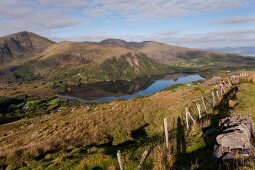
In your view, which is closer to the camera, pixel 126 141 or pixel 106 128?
pixel 126 141

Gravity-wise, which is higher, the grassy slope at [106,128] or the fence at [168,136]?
the fence at [168,136]

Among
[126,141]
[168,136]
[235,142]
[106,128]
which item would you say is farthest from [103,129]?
[235,142]

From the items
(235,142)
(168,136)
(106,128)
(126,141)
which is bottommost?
(126,141)

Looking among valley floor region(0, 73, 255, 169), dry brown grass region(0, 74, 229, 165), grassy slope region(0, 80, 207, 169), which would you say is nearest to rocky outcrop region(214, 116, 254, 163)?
valley floor region(0, 73, 255, 169)

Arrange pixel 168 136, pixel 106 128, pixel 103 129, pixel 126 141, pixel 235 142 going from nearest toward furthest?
pixel 235 142 → pixel 168 136 → pixel 126 141 → pixel 103 129 → pixel 106 128

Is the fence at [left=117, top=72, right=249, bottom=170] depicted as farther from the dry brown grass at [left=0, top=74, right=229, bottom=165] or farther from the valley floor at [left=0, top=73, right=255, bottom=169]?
the dry brown grass at [left=0, top=74, right=229, bottom=165]

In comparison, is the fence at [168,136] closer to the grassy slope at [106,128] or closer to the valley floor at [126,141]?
the valley floor at [126,141]

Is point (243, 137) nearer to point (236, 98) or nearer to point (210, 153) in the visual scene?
point (210, 153)

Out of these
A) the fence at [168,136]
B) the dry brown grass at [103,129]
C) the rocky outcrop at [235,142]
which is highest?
the rocky outcrop at [235,142]

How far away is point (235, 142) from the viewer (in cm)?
1912

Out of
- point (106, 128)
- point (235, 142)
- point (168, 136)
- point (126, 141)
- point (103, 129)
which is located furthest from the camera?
point (106, 128)

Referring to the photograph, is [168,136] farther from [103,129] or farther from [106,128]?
[106,128]

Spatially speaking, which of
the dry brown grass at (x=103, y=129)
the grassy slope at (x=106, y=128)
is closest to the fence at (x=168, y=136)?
the dry brown grass at (x=103, y=129)

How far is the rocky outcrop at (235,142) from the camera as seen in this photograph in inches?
655
